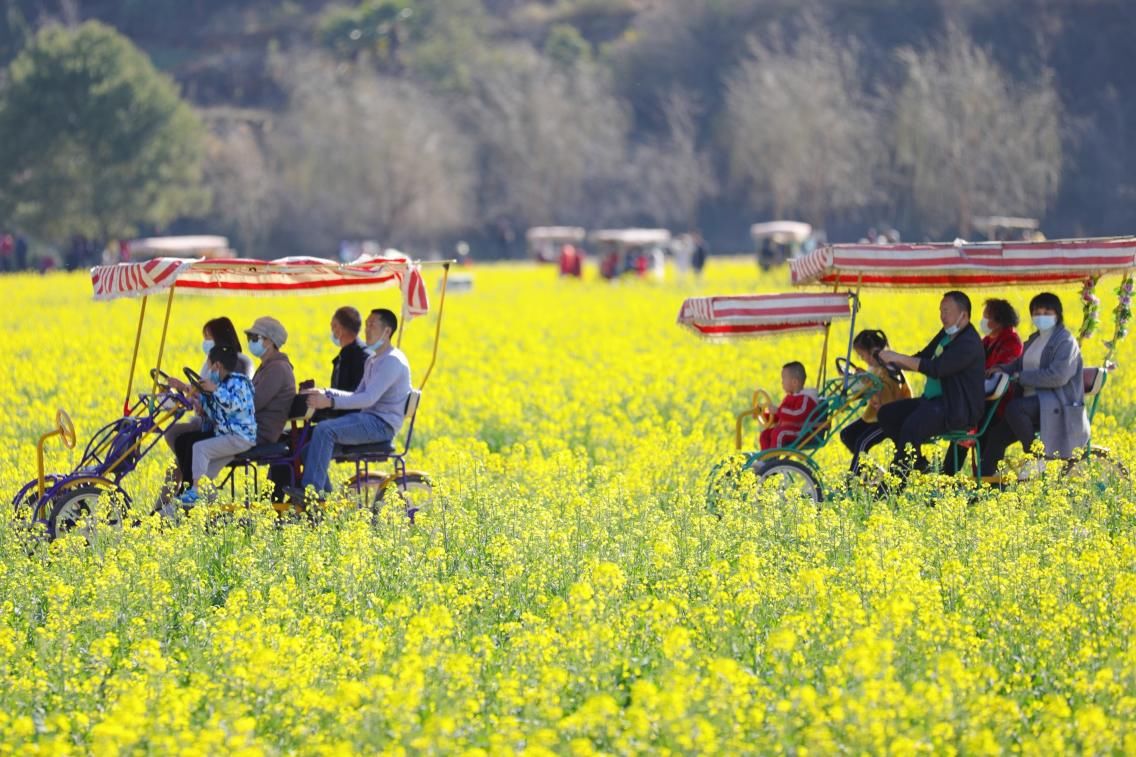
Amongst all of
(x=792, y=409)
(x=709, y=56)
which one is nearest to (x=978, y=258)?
(x=792, y=409)

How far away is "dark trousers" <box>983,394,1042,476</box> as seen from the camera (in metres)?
12.0

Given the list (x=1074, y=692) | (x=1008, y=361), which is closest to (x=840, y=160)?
(x=1008, y=361)

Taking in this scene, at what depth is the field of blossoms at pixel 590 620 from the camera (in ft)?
20.7

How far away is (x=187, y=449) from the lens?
11516 mm

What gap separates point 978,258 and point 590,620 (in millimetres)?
5364

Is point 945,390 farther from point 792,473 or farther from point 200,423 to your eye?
point 200,423

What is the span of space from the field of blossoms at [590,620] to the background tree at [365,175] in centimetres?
7604

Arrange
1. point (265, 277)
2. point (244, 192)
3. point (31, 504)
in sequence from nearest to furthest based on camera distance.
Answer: point (31, 504) < point (265, 277) < point (244, 192)

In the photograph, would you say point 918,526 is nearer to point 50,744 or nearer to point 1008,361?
point 1008,361

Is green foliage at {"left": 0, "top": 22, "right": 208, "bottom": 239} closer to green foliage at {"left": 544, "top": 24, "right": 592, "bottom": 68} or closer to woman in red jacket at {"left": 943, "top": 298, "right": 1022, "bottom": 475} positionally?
green foliage at {"left": 544, "top": 24, "right": 592, "bottom": 68}

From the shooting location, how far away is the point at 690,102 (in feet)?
347

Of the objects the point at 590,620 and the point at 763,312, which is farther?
the point at 763,312

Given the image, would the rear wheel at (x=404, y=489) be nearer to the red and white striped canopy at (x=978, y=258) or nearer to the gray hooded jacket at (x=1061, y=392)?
the red and white striped canopy at (x=978, y=258)

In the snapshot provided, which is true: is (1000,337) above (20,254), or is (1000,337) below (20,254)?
below
